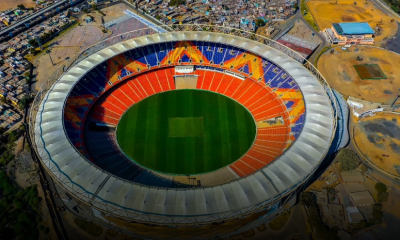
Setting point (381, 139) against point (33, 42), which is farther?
point (33, 42)

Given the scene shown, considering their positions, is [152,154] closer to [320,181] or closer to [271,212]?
[271,212]

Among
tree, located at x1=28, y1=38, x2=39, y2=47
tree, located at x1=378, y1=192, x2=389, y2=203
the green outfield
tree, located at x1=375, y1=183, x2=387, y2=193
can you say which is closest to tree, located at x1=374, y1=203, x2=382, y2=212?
tree, located at x1=378, y1=192, x2=389, y2=203

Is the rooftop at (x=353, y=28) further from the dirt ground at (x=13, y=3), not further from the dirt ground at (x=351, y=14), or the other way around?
the dirt ground at (x=13, y=3)

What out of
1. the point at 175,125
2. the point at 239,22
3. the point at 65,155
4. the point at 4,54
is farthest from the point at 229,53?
the point at 4,54

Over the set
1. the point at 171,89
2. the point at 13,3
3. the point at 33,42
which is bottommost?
the point at 171,89

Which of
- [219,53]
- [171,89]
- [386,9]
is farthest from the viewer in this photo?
[386,9]

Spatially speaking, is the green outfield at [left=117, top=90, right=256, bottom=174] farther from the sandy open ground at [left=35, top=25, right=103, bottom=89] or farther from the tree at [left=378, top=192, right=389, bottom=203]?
the sandy open ground at [left=35, top=25, right=103, bottom=89]

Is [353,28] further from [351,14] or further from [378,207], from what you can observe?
[378,207]

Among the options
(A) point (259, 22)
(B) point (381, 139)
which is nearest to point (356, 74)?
(B) point (381, 139)
